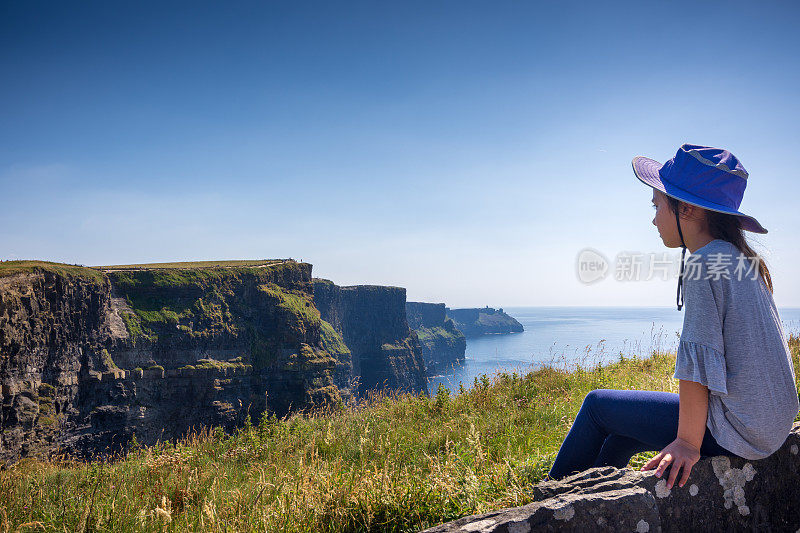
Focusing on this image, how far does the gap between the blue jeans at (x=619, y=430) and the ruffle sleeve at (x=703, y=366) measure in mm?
340

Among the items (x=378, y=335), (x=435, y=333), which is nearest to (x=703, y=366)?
(x=378, y=335)

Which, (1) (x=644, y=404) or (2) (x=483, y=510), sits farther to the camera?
(2) (x=483, y=510)

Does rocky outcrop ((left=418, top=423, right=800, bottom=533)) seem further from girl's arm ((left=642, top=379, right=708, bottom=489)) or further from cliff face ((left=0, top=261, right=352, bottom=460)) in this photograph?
cliff face ((left=0, top=261, right=352, bottom=460))

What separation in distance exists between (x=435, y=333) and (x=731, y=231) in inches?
7529

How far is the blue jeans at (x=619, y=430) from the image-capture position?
215 centimetres

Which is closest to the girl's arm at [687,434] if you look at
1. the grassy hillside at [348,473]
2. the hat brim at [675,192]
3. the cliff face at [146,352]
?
the hat brim at [675,192]

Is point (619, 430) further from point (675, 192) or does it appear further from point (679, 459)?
point (675, 192)

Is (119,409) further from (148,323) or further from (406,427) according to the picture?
(406,427)

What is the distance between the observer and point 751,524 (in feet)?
6.81

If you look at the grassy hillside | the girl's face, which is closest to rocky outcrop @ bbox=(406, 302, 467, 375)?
the grassy hillside

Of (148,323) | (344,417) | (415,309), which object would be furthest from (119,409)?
(415,309)

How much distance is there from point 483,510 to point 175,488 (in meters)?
3.05

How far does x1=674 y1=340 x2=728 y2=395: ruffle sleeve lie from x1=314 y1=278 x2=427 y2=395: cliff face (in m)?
129

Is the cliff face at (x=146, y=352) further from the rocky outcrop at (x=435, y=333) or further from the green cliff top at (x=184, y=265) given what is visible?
the rocky outcrop at (x=435, y=333)
